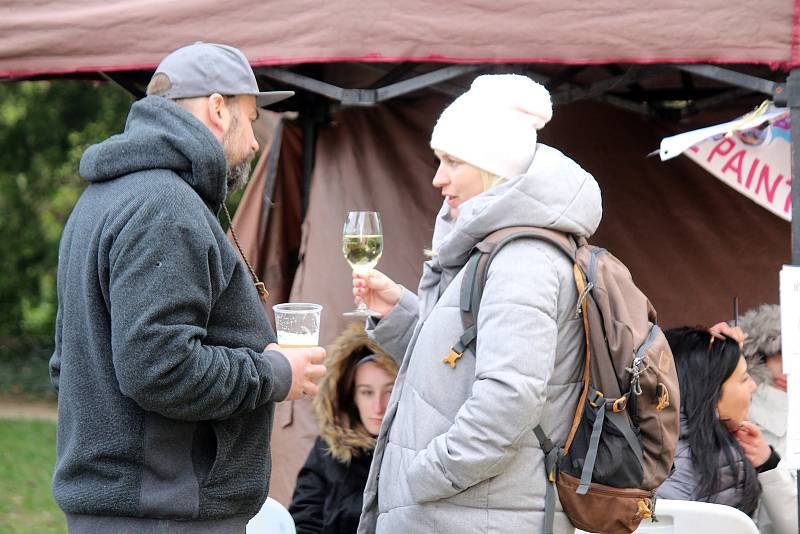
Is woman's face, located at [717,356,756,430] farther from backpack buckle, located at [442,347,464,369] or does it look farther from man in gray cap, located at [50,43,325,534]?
man in gray cap, located at [50,43,325,534]

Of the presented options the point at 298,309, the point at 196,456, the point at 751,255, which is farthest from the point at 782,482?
the point at 196,456

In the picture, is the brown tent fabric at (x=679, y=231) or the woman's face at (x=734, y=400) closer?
the woman's face at (x=734, y=400)

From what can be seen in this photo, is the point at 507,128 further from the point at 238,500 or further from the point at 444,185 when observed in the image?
the point at 238,500

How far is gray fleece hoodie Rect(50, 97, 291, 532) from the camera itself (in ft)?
6.91

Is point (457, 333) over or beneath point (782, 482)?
over

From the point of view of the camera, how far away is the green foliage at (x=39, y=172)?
1154cm

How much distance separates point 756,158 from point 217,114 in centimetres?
213

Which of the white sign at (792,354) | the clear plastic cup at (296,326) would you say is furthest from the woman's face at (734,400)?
the clear plastic cup at (296,326)

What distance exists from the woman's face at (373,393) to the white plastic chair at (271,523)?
23.6 inches

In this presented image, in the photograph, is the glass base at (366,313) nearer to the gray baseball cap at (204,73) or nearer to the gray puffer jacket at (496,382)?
the gray puffer jacket at (496,382)

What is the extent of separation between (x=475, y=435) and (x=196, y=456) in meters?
0.61

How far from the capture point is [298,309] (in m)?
2.53

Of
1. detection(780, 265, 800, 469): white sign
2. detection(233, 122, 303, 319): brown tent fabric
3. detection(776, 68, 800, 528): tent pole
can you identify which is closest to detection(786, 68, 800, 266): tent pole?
detection(776, 68, 800, 528): tent pole

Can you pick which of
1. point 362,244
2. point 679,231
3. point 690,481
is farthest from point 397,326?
point 679,231
